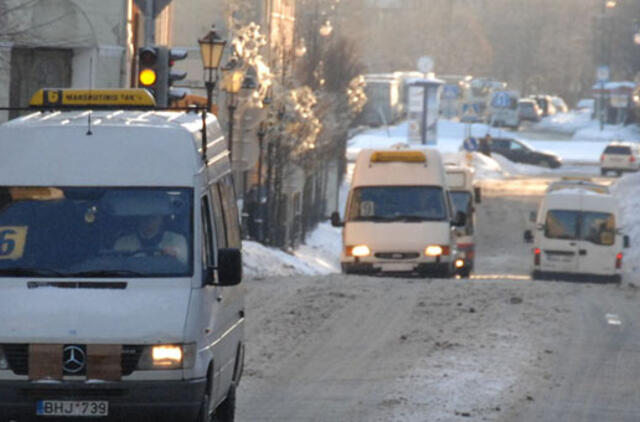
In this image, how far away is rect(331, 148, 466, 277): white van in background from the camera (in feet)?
91.2

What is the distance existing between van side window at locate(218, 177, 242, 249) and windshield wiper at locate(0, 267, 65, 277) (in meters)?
1.91

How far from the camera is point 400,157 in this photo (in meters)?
28.6

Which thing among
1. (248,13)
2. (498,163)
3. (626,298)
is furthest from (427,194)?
(498,163)

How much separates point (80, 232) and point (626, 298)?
1533 centimetres

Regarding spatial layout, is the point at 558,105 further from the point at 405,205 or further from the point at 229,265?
the point at 229,265

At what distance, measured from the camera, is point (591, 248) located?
35.4 m

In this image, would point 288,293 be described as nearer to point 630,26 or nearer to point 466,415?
point 466,415

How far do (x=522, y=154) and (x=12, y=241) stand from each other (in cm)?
7544

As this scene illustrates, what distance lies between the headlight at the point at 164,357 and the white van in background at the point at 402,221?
60.8 ft

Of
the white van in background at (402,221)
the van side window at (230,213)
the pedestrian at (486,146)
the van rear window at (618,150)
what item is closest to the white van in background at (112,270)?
the van side window at (230,213)

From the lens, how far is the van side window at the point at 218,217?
34.7 ft

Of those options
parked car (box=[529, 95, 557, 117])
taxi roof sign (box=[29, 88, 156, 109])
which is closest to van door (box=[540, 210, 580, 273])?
taxi roof sign (box=[29, 88, 156, 109])

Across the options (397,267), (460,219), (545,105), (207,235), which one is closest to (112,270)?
(207,235)

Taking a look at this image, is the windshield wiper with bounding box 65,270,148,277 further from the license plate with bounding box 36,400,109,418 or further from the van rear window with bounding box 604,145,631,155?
the van rear window with bounding box 604,145,631,155
